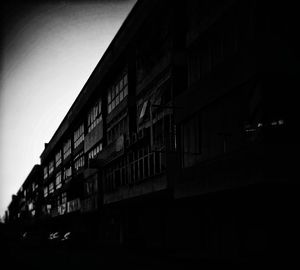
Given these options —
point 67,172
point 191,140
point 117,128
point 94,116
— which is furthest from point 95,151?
point 191,140

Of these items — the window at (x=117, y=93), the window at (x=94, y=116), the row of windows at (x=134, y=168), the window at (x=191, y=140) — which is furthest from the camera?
the window at (x=94, y=116)

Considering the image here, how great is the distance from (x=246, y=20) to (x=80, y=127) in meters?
38.7

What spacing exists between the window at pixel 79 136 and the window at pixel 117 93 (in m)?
12.8

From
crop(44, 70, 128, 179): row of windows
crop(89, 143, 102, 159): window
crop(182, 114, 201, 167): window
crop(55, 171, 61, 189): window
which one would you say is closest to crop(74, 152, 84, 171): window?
crop(44, 70, 128, 179): row of windows

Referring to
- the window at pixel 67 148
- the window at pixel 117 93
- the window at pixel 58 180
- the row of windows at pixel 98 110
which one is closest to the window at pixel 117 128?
the row of windows at pixel 98 110

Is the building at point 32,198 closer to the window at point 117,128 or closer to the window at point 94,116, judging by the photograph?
the window at point 94,116

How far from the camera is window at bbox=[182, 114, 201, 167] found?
78.5 feet

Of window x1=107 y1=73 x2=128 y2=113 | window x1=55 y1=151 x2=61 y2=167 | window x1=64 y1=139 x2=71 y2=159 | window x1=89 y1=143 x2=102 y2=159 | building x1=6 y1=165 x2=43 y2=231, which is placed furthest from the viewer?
building x1=6 y1=165 x2=43 y2=231

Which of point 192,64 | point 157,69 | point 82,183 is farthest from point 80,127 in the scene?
point 192,64

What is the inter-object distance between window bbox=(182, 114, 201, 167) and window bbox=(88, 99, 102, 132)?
70.2 feet

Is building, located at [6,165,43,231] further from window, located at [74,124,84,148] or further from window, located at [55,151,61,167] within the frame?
window, located at [74,124,84,148]

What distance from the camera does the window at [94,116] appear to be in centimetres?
4662

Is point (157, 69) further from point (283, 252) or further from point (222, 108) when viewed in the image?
point (283, 252)

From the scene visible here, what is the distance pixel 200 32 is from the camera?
24031 millimetres
